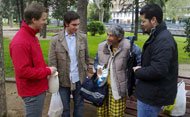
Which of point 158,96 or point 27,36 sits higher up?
point 27,36

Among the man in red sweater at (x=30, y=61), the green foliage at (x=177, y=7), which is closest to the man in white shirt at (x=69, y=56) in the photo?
the man in red sweater at (x=30, y=61)

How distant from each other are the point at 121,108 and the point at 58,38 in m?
1.25

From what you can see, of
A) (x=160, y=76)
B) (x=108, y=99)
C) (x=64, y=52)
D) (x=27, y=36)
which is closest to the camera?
(x=160, y=76)

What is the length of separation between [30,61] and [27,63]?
0.06 metres

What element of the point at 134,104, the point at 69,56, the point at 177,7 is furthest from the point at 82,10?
the point at 177,7

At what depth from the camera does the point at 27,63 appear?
1924mm

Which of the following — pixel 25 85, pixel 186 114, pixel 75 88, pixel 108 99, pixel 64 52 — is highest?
pixel 64 52

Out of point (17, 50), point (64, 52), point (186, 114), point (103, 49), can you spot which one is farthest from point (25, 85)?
point (186, 114)

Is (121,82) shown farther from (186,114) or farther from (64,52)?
A: (186,114)

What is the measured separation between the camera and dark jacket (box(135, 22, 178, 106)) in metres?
1.80

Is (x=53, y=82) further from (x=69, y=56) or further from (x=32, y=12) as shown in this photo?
(x=32, y=12)

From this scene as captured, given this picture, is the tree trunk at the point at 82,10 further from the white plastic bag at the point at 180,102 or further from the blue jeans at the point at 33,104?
the blue jeans at the point at 33,104

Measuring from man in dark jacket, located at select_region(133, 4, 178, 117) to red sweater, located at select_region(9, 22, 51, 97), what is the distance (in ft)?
3.26

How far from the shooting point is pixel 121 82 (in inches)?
103
